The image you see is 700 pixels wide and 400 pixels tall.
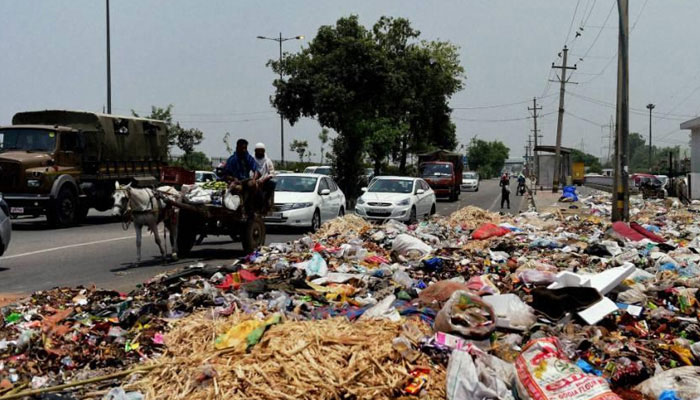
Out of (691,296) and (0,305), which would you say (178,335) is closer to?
(0,305)

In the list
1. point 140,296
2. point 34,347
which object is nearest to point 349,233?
point 140,296

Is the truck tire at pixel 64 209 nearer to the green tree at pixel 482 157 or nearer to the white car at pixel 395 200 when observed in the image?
the white car at pixel 395 200

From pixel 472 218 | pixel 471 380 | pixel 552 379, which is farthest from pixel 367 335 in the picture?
pixel 472 218

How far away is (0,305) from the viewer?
27.5ft

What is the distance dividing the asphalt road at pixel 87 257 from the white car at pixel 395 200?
10.5 feet

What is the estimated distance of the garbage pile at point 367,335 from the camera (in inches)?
192

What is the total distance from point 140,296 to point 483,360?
4.19 metres

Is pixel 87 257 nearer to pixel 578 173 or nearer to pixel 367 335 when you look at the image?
pixel 367 335

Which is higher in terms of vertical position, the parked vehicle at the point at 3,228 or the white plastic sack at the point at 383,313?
the parked vehicle at the point at 3,228

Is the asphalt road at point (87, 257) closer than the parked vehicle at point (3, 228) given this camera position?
Yes

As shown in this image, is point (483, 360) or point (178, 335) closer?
point (483, 360)

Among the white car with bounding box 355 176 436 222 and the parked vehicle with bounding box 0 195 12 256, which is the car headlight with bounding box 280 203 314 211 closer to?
the white car with bounding box 355 176 436 222

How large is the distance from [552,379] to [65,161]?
726 inches

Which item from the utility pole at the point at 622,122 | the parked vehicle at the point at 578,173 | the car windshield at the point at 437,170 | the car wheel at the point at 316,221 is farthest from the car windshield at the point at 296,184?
the parked vehicle at the point at 578,173
